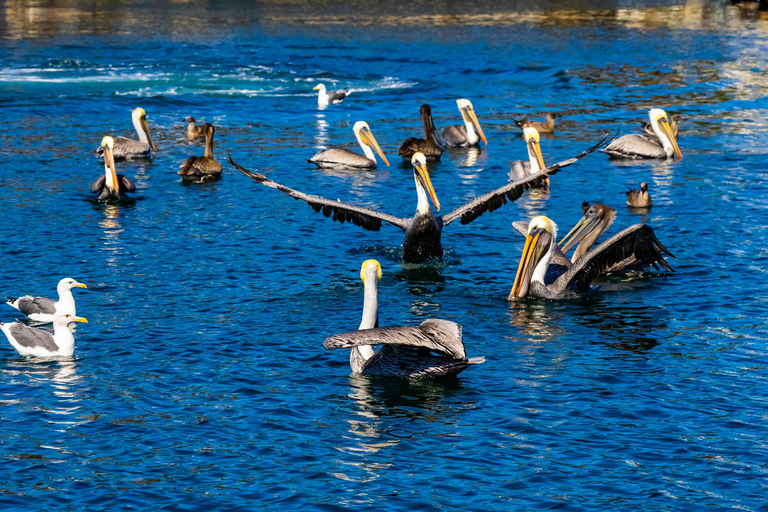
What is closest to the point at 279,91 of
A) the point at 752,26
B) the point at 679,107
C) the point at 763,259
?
the point at 679,107

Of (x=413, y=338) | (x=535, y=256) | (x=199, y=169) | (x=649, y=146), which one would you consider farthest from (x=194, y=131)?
(x=413, y=338)

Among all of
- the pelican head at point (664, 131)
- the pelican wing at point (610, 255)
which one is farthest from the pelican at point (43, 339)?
the pelican head at point (664, 131)

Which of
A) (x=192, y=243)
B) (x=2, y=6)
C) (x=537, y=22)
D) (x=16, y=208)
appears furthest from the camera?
(x=2, y=6)

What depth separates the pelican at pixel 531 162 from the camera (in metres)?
20.1

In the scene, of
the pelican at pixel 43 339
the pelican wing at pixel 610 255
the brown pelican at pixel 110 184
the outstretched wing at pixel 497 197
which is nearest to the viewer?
the pelican at pixel 43 339

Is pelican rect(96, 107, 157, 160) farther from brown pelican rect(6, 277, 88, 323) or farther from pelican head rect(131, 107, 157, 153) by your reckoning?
brown pelican rect(6, 277, 88, 323)

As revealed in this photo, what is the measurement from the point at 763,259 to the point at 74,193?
40.9ft

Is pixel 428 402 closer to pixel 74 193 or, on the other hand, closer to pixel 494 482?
pixel 494 482

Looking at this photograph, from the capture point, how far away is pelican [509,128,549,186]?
2014 centimetres

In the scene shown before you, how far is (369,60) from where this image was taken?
1585 inches

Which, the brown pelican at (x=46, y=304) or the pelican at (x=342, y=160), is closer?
the brown pelican at (x=46, y=304)

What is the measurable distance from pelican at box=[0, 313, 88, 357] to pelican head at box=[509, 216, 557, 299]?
5565 millimetres

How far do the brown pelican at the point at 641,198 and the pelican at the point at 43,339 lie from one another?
10401 mm

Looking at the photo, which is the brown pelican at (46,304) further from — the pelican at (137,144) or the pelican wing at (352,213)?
the pelican at (137,144)
